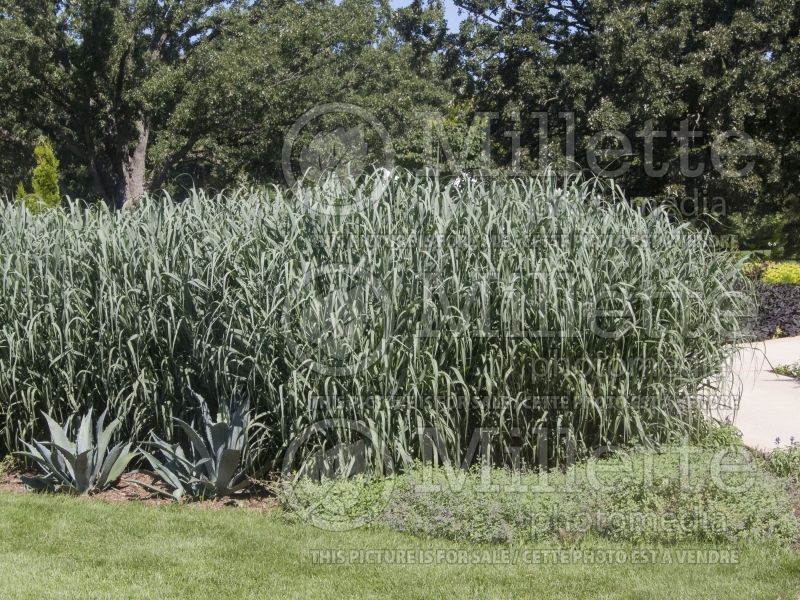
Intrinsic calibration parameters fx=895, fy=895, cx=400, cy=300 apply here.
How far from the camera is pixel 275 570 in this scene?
4.04 meters

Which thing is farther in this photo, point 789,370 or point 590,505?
point 789,370

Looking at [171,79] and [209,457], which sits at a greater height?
[171,79]

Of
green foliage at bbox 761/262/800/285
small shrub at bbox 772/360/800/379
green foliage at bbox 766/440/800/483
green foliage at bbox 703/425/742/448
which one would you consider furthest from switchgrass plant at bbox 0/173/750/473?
green foliage at bbox 761/262/800/285

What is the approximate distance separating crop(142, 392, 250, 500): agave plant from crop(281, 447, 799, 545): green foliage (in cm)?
59

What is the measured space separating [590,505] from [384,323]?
1486 millimetres

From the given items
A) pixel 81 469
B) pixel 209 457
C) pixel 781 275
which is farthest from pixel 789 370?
pixel 781 275

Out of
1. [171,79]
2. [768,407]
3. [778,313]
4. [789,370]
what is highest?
[171,79]

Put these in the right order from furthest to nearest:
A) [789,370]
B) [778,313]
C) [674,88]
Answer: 1. [674,88]
2. [778,313]
3. [789,370]

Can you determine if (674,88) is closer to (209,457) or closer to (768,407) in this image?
(768,407)

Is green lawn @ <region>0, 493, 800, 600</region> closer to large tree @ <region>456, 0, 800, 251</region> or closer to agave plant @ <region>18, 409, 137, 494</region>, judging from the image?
agave plant @ <region>18, 409, 137, 494</region>

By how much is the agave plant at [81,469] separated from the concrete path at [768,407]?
4.07 m

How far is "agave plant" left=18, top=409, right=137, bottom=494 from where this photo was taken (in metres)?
5.32

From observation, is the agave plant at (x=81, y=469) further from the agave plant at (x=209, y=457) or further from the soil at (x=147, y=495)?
the agave plant at (x=209, y=457)

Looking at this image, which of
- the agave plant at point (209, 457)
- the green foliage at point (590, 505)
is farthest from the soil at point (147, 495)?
the green foliage at point (590, 505)
